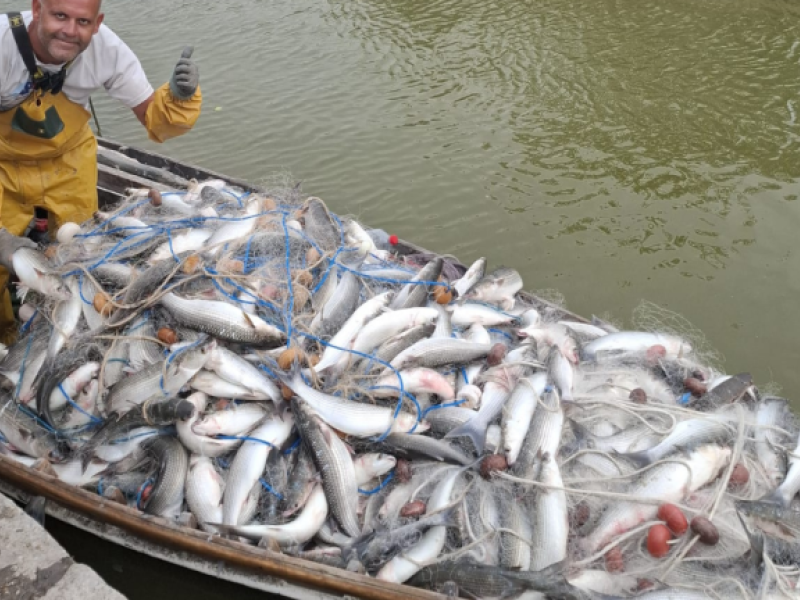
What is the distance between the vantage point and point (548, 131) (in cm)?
1057

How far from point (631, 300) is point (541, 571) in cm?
474

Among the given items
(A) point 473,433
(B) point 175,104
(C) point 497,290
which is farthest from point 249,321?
(B) point 175,104

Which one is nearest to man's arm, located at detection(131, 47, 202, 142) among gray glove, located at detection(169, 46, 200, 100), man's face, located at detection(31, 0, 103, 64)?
gray glove, located at detection(169, 46, 200, 100)

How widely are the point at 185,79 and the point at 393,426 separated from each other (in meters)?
3.20

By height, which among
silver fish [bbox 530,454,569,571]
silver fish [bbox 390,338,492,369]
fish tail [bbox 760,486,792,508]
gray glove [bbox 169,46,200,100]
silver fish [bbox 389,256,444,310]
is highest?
gray glove [bbox 169,46,200,100]

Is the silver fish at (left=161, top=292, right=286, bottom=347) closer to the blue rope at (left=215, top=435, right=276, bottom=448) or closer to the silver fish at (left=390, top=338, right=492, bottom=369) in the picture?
the blue rope at (left=215, top=435, right=276, bottom=448)

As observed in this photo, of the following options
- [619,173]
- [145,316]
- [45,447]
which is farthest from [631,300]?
[45,447]

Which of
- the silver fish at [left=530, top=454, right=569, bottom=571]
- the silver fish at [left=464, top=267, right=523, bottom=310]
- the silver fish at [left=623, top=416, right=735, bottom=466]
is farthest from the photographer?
the silver fish at [left=464, top=267, right=523, bottom=310]

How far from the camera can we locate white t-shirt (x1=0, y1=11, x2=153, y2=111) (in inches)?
182

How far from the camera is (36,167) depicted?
5.18 meters

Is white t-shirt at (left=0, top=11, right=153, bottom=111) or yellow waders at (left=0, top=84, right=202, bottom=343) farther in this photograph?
yellow waders at (left=0, top=84, right=202, bottom=343)

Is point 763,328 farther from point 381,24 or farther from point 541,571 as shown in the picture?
point 381,24

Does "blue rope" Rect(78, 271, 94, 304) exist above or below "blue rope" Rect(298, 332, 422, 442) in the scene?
above

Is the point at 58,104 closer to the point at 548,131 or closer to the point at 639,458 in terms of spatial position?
the point at 639,458
